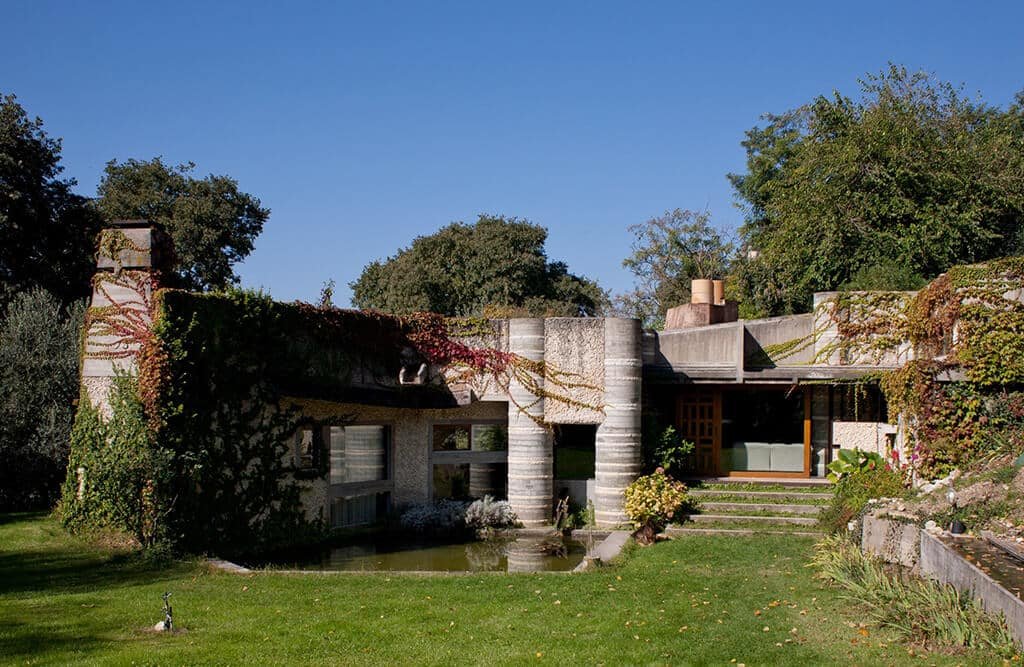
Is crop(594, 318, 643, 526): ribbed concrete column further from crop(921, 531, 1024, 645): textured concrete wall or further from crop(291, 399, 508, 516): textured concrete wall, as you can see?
crop(921, 531, 1024, 645): textured concrete wall

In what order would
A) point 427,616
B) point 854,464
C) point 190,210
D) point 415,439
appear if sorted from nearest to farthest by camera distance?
point 427,616 < point 854,464 < point 415,439 < point 190,210

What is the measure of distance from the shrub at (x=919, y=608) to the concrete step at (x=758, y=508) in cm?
540

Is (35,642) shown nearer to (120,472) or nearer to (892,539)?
(120,472)

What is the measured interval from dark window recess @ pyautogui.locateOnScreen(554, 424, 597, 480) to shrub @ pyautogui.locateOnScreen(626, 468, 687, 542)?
1.99 metres

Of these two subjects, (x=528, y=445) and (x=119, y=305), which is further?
(x=528, y=445)

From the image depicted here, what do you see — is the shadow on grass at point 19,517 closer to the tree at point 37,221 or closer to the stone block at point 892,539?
the tree at point 37,221

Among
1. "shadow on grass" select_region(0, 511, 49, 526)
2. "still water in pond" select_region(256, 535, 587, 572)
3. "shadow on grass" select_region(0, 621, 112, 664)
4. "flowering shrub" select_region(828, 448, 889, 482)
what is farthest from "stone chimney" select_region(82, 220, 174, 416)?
"flowering shrub" select_region(828, 448, 889, 482)

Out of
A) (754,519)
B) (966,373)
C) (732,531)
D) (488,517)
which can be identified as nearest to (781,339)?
(966,373)

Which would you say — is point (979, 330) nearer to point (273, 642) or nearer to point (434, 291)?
point (273, 642)

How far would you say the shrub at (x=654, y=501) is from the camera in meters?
16.5

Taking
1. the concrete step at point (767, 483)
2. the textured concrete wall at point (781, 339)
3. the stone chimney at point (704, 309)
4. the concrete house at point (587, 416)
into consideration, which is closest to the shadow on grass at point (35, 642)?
the concrete house at point (587, 416)

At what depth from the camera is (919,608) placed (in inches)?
350

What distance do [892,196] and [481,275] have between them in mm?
22044

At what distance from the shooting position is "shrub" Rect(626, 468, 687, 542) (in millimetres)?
16547
